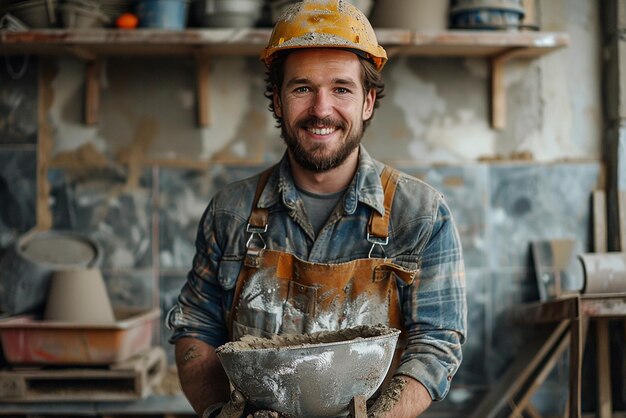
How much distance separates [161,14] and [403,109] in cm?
152

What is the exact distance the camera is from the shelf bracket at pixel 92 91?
4.80m

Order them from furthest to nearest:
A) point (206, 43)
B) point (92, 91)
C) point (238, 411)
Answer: point (92, 91) → point (206, 43) → point (238, 411)

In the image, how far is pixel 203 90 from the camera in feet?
15.8

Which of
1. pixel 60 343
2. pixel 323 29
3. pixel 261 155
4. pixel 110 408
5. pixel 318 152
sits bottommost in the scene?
pixel 110 408

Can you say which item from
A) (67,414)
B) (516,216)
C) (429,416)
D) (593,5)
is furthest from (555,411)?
(67,414)

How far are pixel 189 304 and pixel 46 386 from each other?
6.85 feet

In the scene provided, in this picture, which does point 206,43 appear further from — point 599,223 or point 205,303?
point 599,223

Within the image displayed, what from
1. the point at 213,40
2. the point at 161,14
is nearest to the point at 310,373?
the point at 213,40

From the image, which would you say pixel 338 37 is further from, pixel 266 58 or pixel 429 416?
pixel 429 416

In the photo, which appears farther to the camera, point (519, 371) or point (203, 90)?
point (203, 90)

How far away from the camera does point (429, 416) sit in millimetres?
4723

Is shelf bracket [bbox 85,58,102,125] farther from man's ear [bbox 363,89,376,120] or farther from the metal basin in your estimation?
the metal basin

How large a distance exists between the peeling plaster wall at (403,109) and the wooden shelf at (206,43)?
0.36 feet

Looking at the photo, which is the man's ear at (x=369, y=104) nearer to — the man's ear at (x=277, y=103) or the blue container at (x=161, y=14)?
the man's ear at (x=277, y=103)
